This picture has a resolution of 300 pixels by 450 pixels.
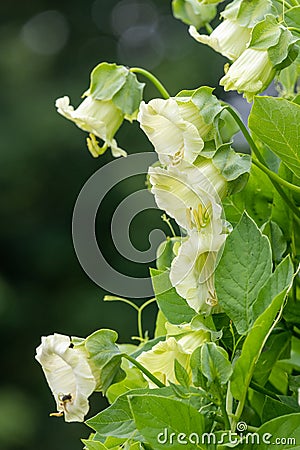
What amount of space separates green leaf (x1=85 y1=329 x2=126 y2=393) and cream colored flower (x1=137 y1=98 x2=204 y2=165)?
0.07m

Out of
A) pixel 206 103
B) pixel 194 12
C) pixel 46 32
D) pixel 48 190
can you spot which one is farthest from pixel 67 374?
pixel 46 32

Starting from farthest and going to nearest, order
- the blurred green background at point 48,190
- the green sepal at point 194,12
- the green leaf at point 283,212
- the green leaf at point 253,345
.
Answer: the blurred green background at point 48,190 → the green sepal at point 194,12 → the green leaf at point 283,212 → the green leaf at point 253,345

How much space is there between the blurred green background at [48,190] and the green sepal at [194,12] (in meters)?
2.32

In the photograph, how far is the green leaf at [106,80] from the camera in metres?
0.36

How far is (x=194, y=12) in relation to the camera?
0.48 meters

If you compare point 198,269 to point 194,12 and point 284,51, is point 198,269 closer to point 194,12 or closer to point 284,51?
point 284,51

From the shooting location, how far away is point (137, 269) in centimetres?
298

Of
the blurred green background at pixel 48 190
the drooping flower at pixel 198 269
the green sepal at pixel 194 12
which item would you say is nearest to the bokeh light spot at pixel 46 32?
the blurred green background at pixel 48 190

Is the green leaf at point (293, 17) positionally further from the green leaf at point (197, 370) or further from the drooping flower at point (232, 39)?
the green leaf at point (197, 370)

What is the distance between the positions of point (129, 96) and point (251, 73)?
0.07m

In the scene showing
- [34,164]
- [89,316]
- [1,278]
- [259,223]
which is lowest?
[89,316]

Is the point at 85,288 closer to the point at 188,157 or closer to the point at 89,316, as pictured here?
the point at 89,316

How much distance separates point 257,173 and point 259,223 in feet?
0.08

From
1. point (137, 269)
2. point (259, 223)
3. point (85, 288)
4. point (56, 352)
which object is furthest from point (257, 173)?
point (85, 288)
